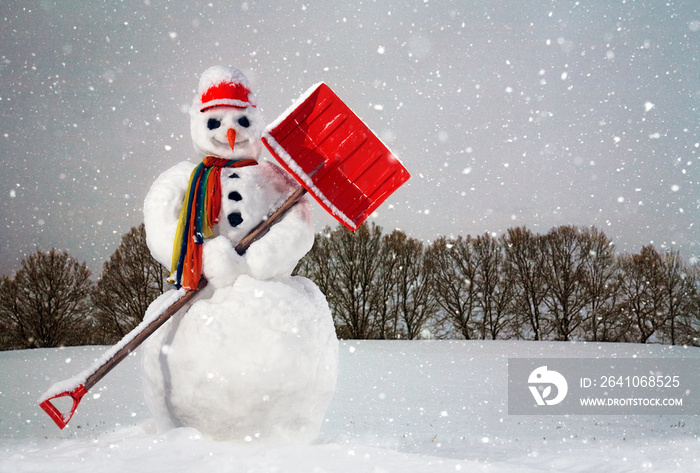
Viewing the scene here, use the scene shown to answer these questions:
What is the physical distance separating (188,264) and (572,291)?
15651 mm

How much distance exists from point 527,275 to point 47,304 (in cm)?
1405

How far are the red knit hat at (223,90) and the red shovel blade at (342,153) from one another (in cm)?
37

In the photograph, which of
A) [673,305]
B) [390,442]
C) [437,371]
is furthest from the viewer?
[673,305]

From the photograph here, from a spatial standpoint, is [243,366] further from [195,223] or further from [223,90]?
[223,90]

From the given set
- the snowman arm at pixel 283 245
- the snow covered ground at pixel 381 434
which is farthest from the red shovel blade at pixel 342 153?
the snow covered ground at pixel 381 434

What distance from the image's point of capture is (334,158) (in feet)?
12.4

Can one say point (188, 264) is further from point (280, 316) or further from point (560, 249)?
point (560, 249)

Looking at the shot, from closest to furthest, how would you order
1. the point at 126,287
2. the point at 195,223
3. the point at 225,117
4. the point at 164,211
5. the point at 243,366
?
1. the point at 243,366
2. the point at 195,223
3. the point at 164,211
4. the point at 225,117
5. the point at 126,287

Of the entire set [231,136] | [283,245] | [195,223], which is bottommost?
[283,245]

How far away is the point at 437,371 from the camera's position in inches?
345

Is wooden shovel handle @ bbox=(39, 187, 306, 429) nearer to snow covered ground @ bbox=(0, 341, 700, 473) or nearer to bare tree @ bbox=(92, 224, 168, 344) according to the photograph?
snow covered ground @ bbox=(0, 341, 700, 473)

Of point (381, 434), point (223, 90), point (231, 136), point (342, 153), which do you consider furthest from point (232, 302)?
point (381, 434)

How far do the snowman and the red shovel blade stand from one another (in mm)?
310

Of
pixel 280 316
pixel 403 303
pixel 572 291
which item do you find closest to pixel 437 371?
pixel 280 316
